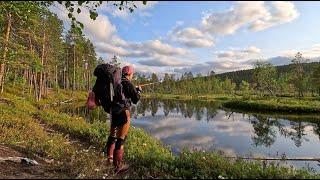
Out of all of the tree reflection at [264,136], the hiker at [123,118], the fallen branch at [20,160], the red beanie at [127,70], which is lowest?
the tree reflection at [264,136]

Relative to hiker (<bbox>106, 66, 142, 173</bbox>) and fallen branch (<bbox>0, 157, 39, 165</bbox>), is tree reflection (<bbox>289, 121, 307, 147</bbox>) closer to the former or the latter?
hiker (<bbox>106, 66, 142, 173</bbox>)

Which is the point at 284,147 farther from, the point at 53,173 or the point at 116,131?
the point at 53,173

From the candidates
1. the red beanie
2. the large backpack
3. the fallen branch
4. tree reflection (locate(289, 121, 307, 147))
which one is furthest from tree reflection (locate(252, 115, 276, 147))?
the fallen branch

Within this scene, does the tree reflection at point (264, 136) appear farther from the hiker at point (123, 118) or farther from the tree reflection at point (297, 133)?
the hiker at point (123, 118)

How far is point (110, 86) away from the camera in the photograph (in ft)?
28.9

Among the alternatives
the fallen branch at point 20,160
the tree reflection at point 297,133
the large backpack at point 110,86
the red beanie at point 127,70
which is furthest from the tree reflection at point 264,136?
the fallen branch at point 20,160

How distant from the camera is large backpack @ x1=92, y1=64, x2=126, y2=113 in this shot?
882 centimetres

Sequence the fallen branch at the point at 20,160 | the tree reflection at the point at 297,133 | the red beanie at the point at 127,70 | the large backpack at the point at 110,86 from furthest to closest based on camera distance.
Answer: the tree reflection at the point at 297,133 → the fallen branch at the point at 20,160 → the red beanie at the point at 127,70 → the large backpack at the point at 110,86

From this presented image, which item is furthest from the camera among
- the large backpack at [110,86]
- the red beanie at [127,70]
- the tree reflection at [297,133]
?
the tree reflection at [297,133]

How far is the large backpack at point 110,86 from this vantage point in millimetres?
8820

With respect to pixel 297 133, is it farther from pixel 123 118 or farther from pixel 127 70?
pixel 123 118

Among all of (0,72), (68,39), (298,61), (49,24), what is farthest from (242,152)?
(298,61)

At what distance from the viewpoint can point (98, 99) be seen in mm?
9203

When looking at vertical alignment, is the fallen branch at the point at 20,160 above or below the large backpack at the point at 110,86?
below
